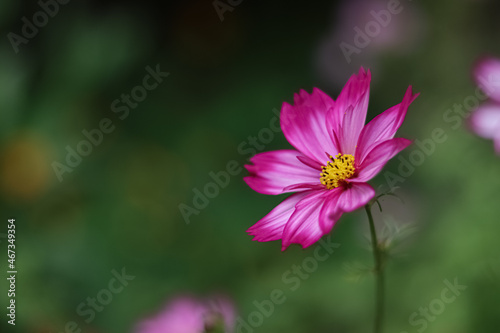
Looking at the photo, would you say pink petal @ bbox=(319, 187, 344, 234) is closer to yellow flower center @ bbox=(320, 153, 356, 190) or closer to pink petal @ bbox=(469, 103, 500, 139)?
yellow flower center @ bbox=(320, 153, 356, 190)

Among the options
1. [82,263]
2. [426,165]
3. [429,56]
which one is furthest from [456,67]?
[82,263]

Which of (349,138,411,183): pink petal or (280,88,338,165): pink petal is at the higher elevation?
(280,88,338,165): pink petal

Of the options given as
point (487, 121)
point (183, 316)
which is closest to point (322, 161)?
point (487, 121)

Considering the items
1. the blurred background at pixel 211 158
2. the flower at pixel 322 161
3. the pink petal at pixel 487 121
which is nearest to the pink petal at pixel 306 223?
the flower at pixel 322 161

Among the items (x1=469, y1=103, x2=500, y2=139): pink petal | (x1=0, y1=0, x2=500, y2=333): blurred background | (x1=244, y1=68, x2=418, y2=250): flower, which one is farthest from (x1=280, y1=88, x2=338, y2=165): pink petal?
(x1=0, y1=0, x2=500, y2=333): blurred background

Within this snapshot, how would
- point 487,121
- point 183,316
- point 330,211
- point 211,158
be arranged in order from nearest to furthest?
point 330,211 → point 487,121 → point 183,316 → point 211,158

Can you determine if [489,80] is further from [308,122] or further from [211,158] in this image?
[211,158]

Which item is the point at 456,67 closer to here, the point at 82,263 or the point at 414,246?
the point at 414,246
